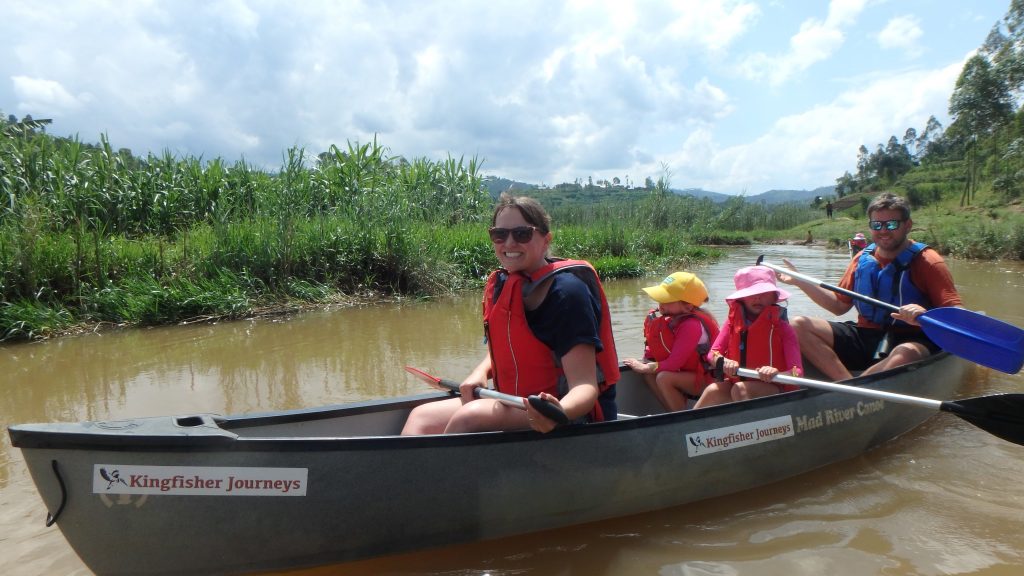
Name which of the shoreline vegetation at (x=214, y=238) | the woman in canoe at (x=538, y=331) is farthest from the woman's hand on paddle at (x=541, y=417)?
the shoreline vegetation at (x=214, y=238)

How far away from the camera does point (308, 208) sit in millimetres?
9945

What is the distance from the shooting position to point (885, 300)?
419 cm

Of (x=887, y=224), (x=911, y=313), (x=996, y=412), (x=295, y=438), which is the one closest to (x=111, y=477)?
(x=295, y=438)

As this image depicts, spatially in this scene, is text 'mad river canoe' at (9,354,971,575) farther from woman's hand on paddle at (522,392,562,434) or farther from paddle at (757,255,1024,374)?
paddle at (757,255,1024,374)

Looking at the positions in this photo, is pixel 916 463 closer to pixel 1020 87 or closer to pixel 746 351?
pixel 746 351

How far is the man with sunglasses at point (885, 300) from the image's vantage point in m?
3.94

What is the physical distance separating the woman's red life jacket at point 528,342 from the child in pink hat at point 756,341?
120 cm

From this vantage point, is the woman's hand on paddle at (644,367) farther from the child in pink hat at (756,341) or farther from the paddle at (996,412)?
the paddle at (996,412)

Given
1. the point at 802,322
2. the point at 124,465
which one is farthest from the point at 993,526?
the point at 124,465

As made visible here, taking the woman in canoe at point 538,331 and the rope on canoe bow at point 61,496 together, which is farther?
the woman in canoe at point 538,331

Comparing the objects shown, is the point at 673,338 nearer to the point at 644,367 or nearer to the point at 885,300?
the point at 644,367

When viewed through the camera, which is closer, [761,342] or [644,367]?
[761,342]

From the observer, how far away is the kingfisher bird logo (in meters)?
2.02

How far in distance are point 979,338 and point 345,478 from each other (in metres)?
3.45
